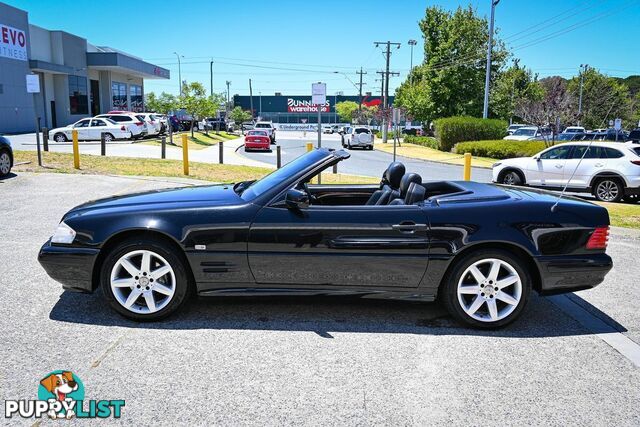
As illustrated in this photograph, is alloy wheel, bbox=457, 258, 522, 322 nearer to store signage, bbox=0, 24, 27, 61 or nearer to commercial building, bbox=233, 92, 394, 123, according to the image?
store signage, bbox=0, 24, 27, 61

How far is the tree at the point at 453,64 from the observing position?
43688 millimetres

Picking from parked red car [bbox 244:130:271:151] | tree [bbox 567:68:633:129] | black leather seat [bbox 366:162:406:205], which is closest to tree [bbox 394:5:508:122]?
parked red car [bbox 244:130:271:151]

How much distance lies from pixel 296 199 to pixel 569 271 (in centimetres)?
224

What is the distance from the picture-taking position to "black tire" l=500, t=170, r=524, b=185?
1478cm

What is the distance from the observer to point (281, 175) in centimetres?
459

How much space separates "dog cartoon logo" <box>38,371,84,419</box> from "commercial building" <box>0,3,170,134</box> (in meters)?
28.6

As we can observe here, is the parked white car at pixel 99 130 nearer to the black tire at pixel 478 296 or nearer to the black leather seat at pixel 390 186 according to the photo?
the black leather seat at pixel 390 186

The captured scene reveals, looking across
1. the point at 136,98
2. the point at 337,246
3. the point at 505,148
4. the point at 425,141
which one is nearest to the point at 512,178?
the point at 337,246

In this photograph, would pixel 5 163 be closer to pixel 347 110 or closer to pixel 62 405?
pixel 62 405

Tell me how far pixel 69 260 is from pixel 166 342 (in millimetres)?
1084

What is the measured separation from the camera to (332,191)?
220 inches

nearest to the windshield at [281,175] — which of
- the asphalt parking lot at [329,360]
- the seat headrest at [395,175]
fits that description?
the seat headrest at [395,175]

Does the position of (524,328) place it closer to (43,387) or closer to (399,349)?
(399,349)

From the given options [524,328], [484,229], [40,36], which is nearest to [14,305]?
[484,229]
